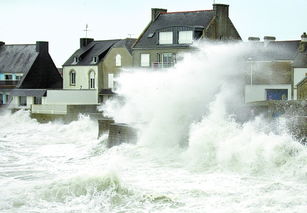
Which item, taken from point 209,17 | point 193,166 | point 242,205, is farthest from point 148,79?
point 242,205

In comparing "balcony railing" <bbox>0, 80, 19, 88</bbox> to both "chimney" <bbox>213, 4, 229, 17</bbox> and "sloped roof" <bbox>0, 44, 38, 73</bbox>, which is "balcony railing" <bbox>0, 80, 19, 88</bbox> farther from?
"chimney" <bbox>213, 4, 229, 17</bbox>

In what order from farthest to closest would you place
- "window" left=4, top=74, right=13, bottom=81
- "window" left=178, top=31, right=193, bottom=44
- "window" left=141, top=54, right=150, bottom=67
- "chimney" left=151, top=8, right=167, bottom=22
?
"window" left=4, top=74, right=13, bottom=81, "chimney" left=151, top=8, right=167, bottom=22, "window" left=141, top=54, right=150, bottom=67, "window" left=178, top=31, right=193, bottom=44

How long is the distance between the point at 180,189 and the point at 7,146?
16382mm

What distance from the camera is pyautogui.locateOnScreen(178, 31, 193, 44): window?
4256cm

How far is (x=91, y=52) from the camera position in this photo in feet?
175

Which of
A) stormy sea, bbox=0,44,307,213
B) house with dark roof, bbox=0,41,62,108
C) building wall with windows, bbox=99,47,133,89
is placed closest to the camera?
stormy sea, bbox=0,44,307,213

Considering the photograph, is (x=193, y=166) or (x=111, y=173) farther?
(x=193, y=166)

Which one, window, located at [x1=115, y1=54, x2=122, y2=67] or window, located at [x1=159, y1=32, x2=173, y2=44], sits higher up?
window, located at [x1=159, y1=32, x2=173, y2=44]

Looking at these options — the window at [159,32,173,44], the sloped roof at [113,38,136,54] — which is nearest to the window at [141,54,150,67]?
the window at [159,32,173,44]

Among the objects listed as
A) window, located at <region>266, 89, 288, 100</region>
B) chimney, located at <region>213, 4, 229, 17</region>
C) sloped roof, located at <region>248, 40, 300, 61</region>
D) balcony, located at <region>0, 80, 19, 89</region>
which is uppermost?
chimney, located at <region>213, 4, 229, 17</region>

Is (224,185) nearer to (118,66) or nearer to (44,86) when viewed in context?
(118,66)

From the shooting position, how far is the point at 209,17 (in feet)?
141

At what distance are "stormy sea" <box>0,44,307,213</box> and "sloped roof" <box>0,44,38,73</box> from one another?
19040mm

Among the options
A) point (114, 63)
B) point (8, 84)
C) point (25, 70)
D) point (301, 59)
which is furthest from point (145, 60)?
point (8, 84)
